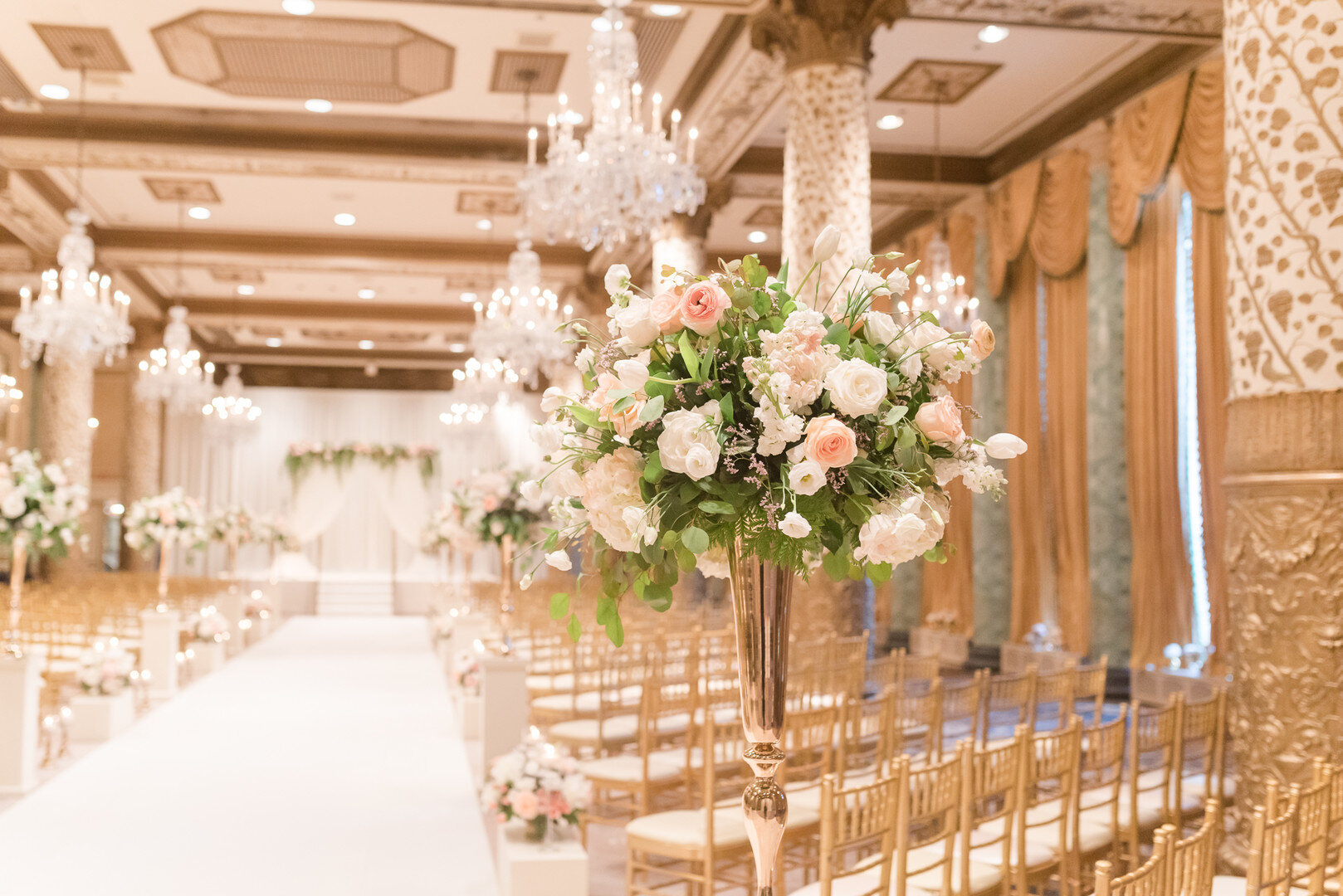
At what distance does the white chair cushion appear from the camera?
5.39m

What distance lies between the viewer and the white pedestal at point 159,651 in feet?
34.9

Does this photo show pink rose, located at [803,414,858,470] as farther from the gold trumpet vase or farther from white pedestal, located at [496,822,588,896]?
white pedestal, located at [496,822,588,896]

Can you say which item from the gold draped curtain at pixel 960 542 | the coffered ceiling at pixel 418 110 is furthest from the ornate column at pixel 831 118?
the gold draped curtain at pixel 960 542

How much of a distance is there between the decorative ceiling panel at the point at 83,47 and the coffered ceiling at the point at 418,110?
0.02 m

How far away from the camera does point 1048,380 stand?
1164 cm

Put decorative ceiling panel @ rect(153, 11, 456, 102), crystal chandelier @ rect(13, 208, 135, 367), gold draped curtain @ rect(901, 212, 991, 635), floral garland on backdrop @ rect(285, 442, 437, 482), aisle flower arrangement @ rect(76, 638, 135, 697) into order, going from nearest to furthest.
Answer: aisle flower arrangement @ rect(76, 638, 135, 697)
decorative ceiling panel @ rect(153, 11, 456, 102)
crystal chandelier @ rect(13, 208, 135, 367)
gold draped curtain @ rect(901, 212, 991, 635)
floral garland on backdrop @ rect(285, 442, 437, 482)

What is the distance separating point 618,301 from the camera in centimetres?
221

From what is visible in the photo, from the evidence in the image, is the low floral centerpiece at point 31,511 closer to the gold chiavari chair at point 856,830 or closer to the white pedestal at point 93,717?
the white pedestal at point 93,717

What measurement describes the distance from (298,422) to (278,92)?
55.9ft

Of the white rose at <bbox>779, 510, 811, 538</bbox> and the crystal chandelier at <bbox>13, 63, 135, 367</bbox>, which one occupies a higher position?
the crystal chandelier at <bbox>13, 63, 135, 367</bbox>

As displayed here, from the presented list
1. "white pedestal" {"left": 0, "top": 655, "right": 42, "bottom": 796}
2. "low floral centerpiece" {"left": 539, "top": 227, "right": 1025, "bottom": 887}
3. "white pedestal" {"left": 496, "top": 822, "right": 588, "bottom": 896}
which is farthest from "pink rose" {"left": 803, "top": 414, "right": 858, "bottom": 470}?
"white pedestal" {"left": 0, "top": 655, "right": 42, "bottom": 796}

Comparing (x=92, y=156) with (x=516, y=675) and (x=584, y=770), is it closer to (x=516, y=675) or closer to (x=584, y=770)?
(x=516, y=675)

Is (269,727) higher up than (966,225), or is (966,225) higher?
(966,225)

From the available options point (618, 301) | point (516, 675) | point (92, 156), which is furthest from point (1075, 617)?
point (92, 156)
